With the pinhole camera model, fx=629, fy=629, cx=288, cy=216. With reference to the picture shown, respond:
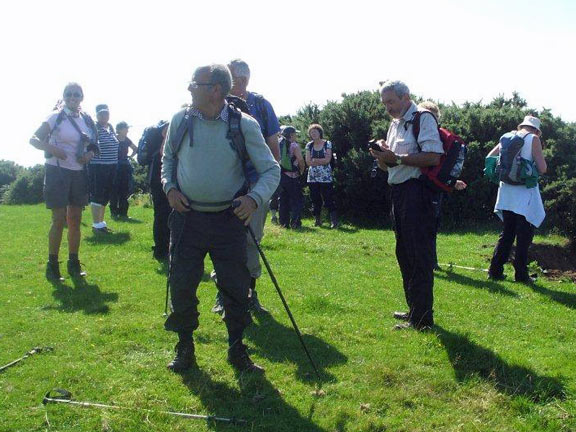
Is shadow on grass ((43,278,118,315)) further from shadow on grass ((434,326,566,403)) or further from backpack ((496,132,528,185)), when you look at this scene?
backpack ((496,132,528,185))

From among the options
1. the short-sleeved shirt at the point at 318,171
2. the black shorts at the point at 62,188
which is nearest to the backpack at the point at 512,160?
the black shorts at the point at 62,188

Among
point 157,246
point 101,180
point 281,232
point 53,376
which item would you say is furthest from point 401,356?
point 101,180

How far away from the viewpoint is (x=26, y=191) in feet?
86.7

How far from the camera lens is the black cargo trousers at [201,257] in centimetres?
480

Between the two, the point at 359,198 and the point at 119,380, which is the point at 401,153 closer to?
the point at 119,380

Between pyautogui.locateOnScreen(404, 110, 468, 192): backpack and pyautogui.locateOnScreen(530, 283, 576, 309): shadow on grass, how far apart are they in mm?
2796

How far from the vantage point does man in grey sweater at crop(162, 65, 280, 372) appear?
15.2 feet

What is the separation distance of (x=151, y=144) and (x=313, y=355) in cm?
426

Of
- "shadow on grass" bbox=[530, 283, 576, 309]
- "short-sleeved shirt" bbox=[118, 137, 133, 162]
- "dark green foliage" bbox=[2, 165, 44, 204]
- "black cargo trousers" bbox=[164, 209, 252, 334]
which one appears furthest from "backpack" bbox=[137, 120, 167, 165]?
"dark green foliage" bbox=[2, 165, 44, 204]

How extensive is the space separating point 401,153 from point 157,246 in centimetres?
465

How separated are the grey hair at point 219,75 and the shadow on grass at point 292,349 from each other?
7.36 feet

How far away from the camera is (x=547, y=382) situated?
486 cm

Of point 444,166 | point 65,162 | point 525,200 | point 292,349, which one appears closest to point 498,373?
point 292,349

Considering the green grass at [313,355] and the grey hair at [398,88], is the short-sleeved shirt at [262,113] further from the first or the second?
the green grass at [313,355]
